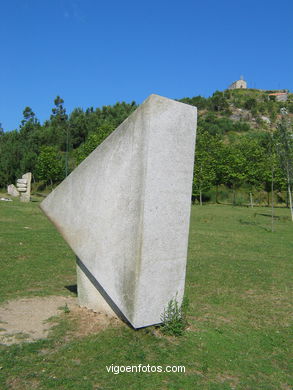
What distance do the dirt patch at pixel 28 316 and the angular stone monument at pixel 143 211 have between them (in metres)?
1.15

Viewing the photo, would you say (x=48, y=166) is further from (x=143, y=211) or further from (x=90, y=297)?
(x=143, y=211)

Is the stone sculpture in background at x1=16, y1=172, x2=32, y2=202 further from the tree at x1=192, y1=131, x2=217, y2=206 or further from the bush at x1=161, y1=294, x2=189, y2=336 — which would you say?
the bush at x1=161, y1=294, x2=189, y2=336

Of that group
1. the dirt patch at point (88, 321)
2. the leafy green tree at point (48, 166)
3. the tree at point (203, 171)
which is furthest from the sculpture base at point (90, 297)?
the leafy green tree at point (48, 166)

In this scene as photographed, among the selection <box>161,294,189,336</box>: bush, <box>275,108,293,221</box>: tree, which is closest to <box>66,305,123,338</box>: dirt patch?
<box>161,294,189,336</box>: bush

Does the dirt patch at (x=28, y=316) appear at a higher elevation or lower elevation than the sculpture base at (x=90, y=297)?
lower

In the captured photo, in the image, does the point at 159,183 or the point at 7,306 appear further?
the point at 7,306

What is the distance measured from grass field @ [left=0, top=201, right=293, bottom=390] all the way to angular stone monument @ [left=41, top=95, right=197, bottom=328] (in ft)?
1.91

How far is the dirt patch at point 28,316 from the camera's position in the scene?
525 centimetres

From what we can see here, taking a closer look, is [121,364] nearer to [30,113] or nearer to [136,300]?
[136,300]

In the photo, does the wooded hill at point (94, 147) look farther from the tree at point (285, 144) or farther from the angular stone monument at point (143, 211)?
the angular stone monument at point (143, 211)

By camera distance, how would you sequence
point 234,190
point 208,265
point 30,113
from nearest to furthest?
point 208,265, point 234,190, point 30,113

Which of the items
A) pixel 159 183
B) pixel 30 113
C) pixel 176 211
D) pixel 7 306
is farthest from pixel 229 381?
pixel 30 113

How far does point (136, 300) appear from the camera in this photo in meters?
4.97

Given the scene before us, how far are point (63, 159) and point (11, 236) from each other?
3664 centimetres
